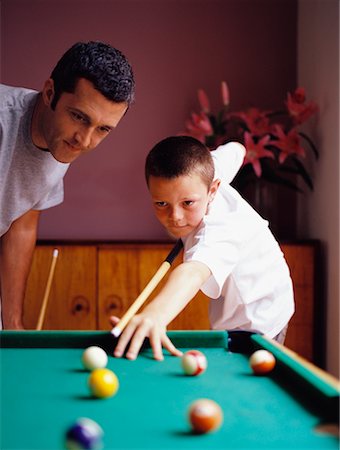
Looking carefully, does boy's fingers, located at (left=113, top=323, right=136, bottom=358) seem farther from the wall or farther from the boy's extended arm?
the wall

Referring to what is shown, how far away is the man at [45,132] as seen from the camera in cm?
174

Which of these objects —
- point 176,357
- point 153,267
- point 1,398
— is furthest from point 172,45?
point 1,398

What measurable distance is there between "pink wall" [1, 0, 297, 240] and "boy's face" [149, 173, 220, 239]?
5.49ft

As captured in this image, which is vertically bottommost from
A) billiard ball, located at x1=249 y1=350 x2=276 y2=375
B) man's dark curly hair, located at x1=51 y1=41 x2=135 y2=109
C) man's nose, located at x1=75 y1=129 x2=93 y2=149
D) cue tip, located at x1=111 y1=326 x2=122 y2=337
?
cue tip, located at x1=111 y1=326 x2=122 y2=337

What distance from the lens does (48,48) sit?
11.3 feet

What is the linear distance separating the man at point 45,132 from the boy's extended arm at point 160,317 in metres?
0.56

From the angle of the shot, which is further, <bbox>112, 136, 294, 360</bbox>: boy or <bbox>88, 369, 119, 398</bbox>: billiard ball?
<bbox>112, 136, 294, 360</bbox>: boy

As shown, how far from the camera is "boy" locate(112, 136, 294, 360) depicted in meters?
1.55

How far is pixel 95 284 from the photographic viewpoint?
301cm

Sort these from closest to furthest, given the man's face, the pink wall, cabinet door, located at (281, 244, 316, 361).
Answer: the man's face < cabinet door, located at (281, 244, 316, 361) < the pink wall

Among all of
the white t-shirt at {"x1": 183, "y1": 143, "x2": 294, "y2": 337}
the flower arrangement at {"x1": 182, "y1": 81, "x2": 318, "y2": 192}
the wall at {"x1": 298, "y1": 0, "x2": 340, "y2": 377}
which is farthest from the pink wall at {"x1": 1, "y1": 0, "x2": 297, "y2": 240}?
the white t-shirt at {"x1": 183, "y1": 143, "x2": 294, "y2": 337}

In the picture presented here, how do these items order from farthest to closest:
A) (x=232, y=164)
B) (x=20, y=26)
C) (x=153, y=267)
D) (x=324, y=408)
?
(x=20, y=26) → (x=153, y=267) → (x=232, y=164) → (x=324, y=408)

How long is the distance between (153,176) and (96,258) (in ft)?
4.24

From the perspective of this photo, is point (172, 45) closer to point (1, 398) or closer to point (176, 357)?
point (176, 357)
